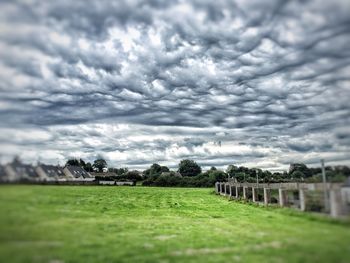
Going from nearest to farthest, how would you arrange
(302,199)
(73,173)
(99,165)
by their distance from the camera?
(302,199) → (73,173) → (99,165)

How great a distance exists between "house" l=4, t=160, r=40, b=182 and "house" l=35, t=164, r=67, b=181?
57cm

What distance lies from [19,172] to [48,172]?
258 cm

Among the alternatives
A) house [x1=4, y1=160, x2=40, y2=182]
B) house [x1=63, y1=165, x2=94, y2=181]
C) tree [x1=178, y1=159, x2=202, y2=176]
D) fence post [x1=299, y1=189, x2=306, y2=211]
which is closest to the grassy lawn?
house [x1=4, y1=160, x2=40, y2=182]

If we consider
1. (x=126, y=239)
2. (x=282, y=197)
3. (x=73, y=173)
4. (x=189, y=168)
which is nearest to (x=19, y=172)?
(x=126, y=239)

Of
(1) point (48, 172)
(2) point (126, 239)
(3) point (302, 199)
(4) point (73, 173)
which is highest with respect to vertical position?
(4) point (73, 173)

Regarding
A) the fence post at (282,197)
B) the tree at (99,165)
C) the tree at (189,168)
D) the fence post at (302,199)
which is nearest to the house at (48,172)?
the fence post at (302,199)

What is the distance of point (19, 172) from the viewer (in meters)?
11.5

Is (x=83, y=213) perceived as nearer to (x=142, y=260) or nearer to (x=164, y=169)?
(x=142, y=260)

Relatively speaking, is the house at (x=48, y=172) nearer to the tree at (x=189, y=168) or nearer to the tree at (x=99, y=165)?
the tree at (x=99, y=165)

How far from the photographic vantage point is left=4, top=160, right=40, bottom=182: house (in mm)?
11094

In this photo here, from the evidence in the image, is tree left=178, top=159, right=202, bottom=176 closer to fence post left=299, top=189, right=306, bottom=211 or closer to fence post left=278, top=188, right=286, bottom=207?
fence post left=278, top=188, right=286, bottom=207

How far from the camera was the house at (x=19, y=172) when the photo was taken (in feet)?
36.4

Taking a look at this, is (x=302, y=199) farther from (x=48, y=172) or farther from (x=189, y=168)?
(x=189, y=168)

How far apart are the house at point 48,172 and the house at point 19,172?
566 mm
